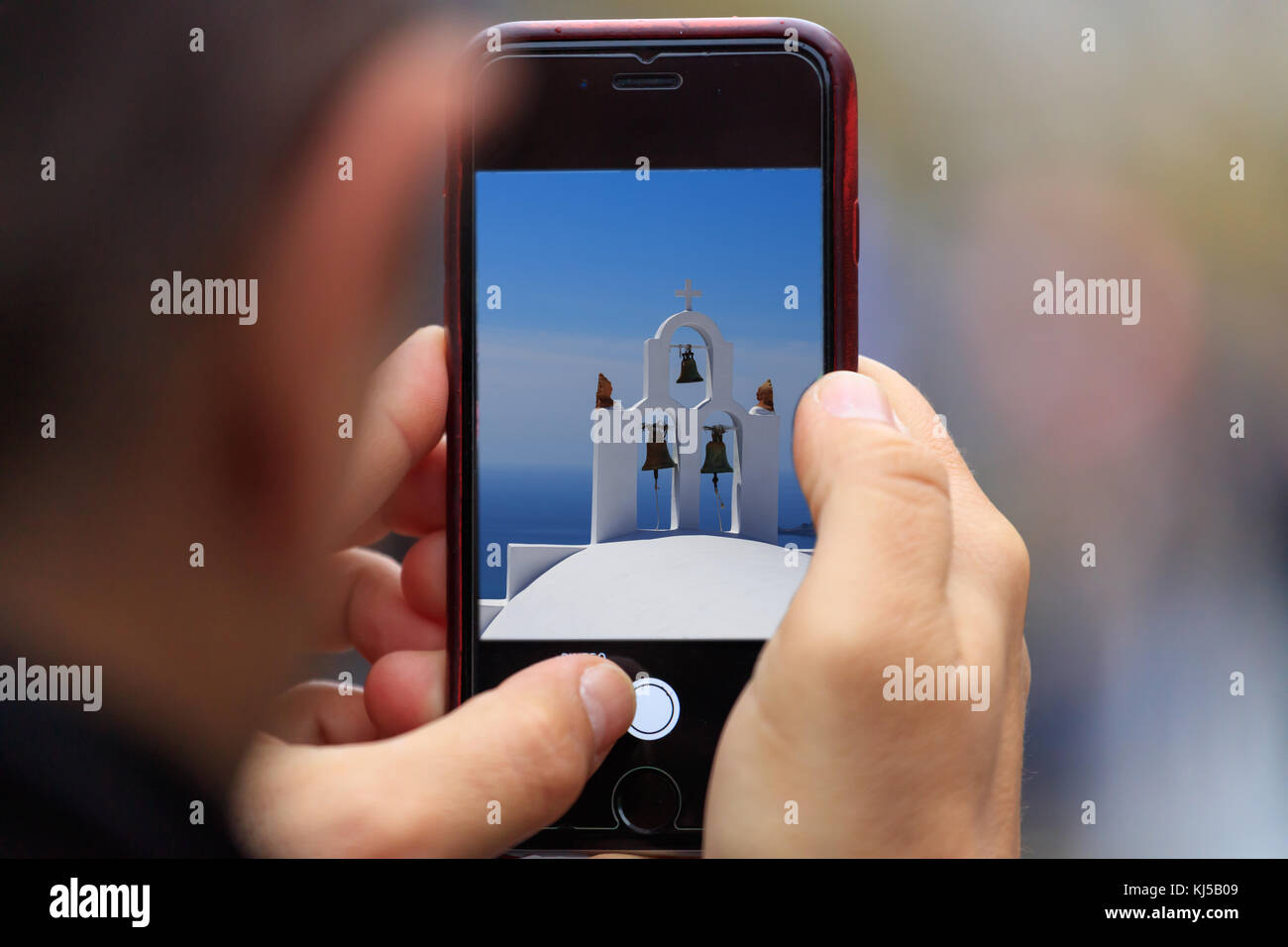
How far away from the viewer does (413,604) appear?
641 mm

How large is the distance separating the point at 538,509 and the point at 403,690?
0.61 ft

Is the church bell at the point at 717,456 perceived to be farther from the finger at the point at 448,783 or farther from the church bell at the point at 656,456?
the finger at the point at 448,783

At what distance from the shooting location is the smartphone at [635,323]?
49cm

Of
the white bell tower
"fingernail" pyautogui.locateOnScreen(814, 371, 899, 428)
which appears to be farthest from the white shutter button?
"fingernail" pyautogui.locateOnScreen(814, 371, 899, 428)

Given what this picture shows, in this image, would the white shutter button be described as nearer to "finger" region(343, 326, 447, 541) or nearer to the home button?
the home button

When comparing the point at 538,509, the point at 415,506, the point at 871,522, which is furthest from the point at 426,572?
the point at 871,522

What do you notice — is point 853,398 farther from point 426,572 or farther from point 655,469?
point 426,572

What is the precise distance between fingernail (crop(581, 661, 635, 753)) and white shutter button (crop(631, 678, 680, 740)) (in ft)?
0.04

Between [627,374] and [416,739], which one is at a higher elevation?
[627,374]

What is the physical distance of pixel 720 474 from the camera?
20.5 inches

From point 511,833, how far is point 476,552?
173 mm

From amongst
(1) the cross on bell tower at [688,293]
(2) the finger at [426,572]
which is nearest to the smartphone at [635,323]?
(1) the cross on bell tower at [688,293]
